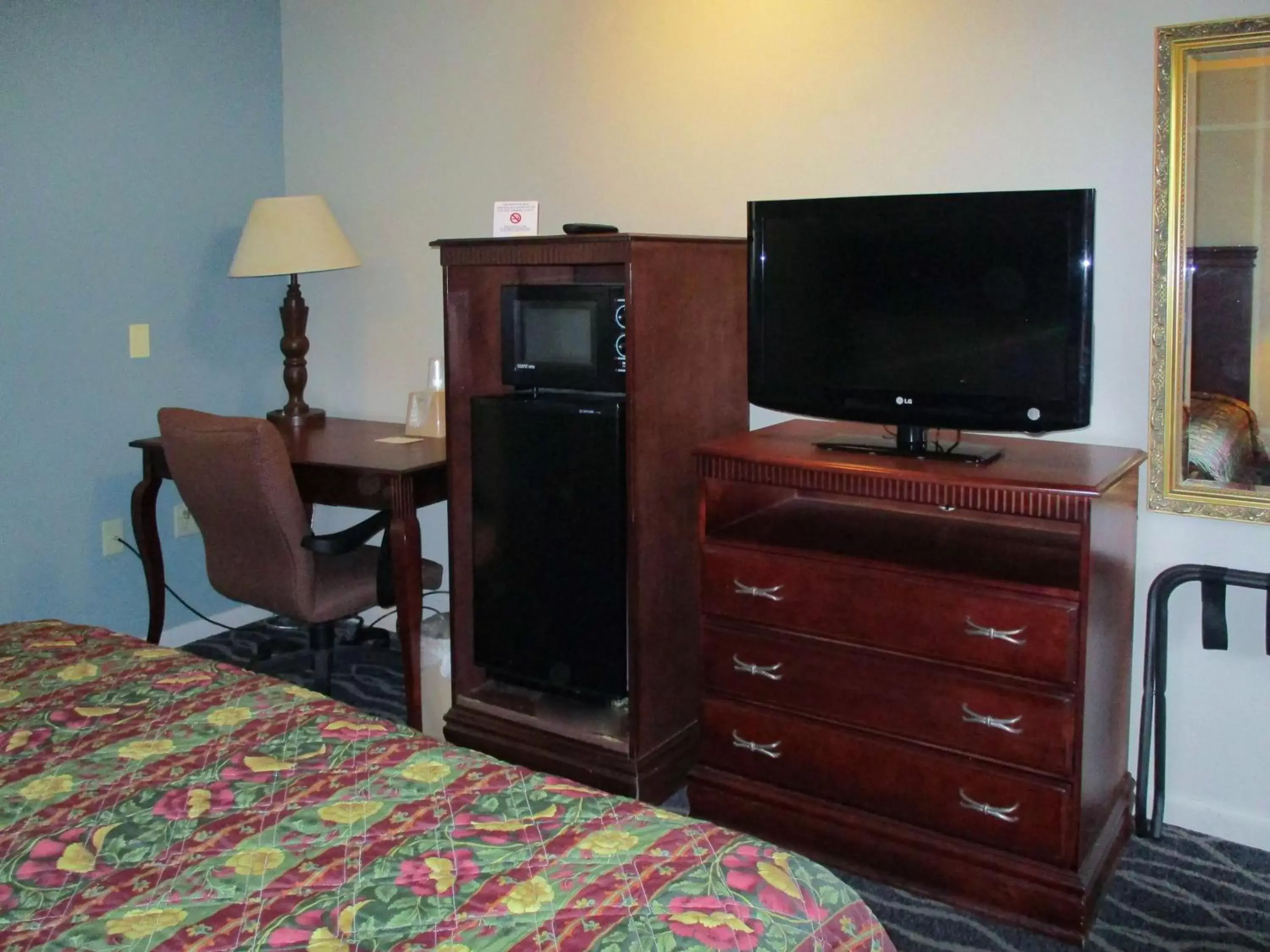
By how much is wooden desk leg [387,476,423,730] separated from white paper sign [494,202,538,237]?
0.76 metres

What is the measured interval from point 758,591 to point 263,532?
4.35 feet

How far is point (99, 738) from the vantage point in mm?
1488

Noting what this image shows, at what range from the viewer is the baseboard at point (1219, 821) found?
7.80 ft

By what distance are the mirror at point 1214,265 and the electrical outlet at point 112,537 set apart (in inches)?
117

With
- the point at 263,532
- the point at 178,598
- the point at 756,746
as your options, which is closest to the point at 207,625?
the point at 178,598

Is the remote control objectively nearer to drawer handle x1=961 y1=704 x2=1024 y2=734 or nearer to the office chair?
the office chair

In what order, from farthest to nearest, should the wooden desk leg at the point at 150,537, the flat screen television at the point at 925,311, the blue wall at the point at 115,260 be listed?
1. the wooden desk leg at the point at 150,537
2. the blue wall at the point at 115,260
3. the flat screen television at the point at 925,311

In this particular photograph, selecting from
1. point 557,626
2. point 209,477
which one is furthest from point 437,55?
point 557,626

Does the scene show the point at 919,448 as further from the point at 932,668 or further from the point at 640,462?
the point at 640,462

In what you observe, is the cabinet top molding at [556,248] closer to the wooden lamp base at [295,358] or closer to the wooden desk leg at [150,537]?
the wooden lamp base at [295,358]

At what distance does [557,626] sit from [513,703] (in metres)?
0.31

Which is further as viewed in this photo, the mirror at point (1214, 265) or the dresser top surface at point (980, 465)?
the mirror at point (1214, 265)

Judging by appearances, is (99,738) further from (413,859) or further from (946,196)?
(946,196)

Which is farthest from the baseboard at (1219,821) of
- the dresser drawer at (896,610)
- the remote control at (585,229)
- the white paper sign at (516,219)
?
the white paper sign at (516,219)
